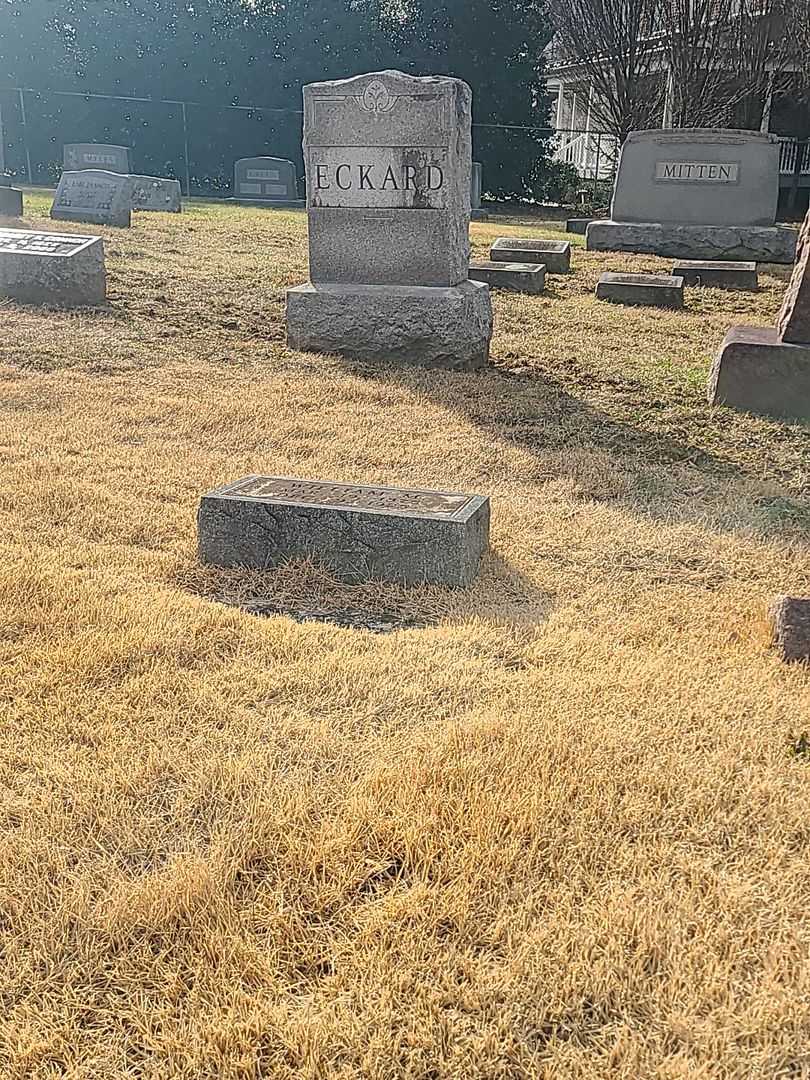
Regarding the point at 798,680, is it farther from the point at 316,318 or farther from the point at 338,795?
the point at 316,318

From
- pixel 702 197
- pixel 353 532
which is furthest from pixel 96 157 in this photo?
pixel 353 532

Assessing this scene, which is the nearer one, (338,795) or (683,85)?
(338,795)

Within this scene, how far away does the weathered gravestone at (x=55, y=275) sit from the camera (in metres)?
8.02

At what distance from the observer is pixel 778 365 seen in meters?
5.59

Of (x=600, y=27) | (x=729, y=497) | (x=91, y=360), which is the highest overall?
(x=600, y=27)

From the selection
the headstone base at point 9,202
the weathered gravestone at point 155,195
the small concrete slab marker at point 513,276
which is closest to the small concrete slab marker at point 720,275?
the small concrete slab marker at point 513,276

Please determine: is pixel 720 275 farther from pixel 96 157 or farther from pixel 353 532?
pixel 96 157

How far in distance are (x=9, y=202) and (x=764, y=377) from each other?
434 inches

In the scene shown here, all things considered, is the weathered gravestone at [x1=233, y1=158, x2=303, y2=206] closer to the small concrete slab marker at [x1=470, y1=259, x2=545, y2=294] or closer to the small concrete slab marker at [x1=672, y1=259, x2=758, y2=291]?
the small concrete slab marker at [x1=470, y1=259, x2=545, y2=294]

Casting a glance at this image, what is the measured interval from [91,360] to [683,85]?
15655 millimetres

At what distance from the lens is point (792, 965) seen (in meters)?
1.69

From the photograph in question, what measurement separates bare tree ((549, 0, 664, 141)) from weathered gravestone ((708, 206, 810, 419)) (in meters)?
16.0

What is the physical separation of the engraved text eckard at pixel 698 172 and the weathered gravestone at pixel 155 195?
7699 millimetres

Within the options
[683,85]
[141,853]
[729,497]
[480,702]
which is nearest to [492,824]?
[480,702]
